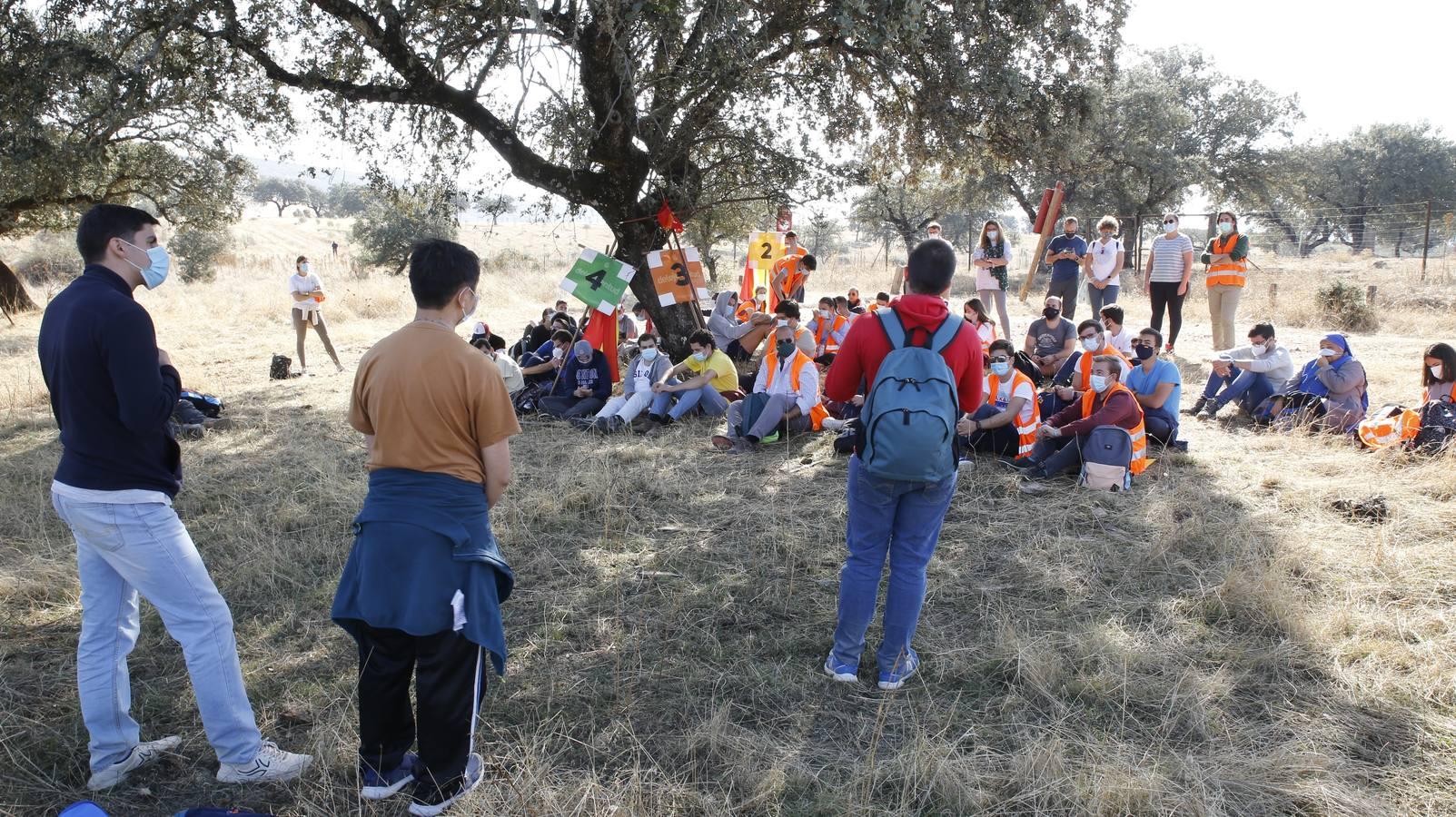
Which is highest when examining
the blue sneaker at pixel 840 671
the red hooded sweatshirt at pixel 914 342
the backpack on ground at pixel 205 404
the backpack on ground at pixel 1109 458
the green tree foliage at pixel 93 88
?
the green tree foliage at pixel 93 88

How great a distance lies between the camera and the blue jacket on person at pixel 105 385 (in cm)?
244

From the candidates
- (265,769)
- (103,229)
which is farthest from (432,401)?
(265,769)

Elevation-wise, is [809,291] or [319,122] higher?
[319,122]

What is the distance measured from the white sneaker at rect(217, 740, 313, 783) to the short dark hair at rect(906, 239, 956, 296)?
2605mm

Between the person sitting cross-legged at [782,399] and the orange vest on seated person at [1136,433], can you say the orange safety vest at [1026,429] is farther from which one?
the person sitting cross-legged at [782,399]

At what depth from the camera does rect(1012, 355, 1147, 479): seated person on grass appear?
5.91 m

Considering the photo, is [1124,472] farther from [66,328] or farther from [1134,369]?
[66,328]

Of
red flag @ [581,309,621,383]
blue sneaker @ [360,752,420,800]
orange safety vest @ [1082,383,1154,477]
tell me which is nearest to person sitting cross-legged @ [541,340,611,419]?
red flag @ [581,309,621,383]

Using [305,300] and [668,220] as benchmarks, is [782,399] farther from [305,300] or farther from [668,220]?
[305,300]

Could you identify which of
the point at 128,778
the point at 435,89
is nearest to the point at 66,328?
the point at 128,778

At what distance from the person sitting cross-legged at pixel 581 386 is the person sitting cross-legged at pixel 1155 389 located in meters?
4.83

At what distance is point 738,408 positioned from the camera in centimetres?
768

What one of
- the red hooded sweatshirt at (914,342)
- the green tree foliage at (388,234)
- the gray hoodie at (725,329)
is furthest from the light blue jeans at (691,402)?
the green tree foliage at (388,234)

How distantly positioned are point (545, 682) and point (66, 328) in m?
2.03
